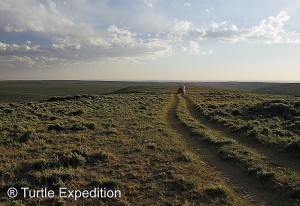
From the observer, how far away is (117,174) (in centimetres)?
1356

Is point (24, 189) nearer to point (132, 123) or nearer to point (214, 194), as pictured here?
point (214, 194)

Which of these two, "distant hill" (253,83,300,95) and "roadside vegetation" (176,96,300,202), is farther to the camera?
"distant hill" (253,83,300,95)

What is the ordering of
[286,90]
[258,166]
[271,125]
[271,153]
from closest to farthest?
[258,166], [271,153], [271,125], [286,90]

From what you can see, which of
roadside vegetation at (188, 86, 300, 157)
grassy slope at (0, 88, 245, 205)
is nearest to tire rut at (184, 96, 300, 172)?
roadside vegetation at (188, 86, 300, 157)

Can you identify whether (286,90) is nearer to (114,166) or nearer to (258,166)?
(258,166)

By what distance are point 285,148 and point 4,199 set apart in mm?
A: 13222

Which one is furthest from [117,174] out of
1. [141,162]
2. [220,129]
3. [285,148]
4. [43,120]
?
[43,120]

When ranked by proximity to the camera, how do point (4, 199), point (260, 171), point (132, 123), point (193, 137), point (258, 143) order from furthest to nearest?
point (132, 123)
point (193, 137)
point (258, 143)
point (260, 171)
point (4, 199)

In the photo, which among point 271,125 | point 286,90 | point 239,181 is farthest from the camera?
point 286,90

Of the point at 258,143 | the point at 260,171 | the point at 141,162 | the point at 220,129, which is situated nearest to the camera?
the point at 260,171

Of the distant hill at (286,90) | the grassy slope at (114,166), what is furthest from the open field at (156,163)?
the distant hill at (286,90)

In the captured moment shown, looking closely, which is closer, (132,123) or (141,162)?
(141,162)

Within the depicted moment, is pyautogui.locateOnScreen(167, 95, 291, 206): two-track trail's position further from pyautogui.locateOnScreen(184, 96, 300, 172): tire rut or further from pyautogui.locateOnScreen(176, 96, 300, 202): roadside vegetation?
pyautogui.locateOnScreen(184, 96, 300, 172): tire rut

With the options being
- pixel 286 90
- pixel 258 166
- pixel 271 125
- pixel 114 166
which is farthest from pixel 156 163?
pixel 286 90
